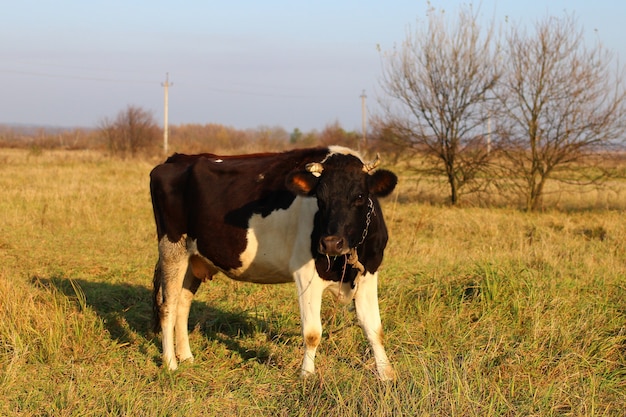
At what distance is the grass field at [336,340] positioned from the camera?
4355 mm

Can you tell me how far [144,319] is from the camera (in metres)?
6.91

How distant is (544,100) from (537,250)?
8.47m

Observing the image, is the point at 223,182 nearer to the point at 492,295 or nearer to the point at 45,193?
the point at 492,295

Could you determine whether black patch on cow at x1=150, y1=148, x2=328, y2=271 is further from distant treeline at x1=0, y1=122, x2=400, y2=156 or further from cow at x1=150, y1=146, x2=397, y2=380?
distant treeline at x1=0, y1=122, x2=400, y2=156

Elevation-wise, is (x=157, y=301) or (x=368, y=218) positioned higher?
(x=368, y=218)

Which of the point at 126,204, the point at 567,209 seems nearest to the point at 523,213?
the point at 567,209

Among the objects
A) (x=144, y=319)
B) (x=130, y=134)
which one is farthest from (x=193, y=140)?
(x=144, y=319)

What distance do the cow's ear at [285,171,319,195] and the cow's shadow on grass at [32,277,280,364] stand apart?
1397mm

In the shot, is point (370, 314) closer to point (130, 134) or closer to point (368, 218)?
point (368, 218)

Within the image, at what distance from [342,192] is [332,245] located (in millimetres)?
432

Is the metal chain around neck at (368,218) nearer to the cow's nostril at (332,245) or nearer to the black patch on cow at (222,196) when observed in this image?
the cow's nostril at (332,245)

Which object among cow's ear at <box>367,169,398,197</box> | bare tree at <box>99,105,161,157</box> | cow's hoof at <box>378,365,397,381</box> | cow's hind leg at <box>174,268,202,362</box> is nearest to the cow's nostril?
cow's ear at <box>367,169,398,197</box>

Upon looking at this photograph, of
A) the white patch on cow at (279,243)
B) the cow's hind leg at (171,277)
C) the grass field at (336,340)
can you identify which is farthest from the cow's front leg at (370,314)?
the cow's hind leg at (171,277)

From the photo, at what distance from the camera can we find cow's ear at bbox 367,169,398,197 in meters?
5.17
